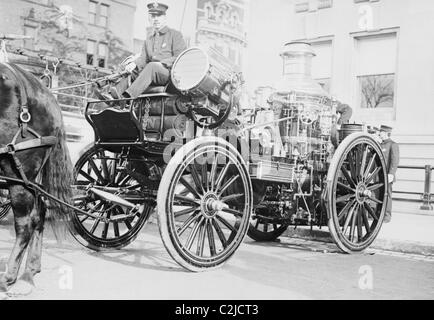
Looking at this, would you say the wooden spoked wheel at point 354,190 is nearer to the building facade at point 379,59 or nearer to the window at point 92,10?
the building facade at point 379,59

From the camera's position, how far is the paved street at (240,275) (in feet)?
13.7

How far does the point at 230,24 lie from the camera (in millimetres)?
28172

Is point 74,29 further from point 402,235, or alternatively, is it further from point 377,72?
point 402,235

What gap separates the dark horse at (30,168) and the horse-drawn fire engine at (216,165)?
0.45 metres

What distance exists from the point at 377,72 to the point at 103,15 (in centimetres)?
2102

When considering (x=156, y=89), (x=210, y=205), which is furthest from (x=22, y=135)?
(x=210, y=205)

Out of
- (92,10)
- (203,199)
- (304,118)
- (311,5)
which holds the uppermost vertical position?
(92,10)

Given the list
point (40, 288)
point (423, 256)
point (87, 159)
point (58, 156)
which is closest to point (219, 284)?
point (40, 288)

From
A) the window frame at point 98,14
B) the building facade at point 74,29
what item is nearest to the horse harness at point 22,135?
the building facade at point 74,29

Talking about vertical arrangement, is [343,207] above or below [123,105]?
below

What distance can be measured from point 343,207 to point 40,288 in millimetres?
3909

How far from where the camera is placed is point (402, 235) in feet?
24.8

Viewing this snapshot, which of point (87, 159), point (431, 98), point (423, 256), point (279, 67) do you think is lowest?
point (423, 256)

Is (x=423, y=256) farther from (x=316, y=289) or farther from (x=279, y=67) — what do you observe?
(x=279, y=67)
